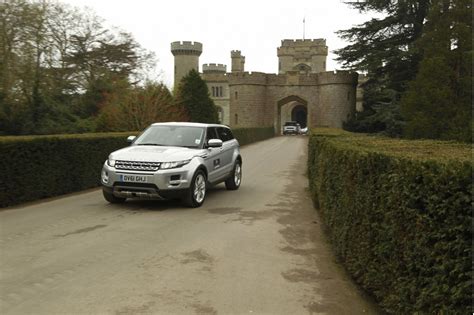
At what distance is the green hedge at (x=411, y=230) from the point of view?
2.85 meters

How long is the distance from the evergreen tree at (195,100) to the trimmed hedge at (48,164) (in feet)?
73.1

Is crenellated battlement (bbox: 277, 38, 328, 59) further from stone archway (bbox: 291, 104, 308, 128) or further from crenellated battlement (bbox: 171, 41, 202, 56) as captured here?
crenellated battlement (bbox: 171, 41, 202, 56)

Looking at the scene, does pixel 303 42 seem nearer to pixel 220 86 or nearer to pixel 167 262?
pixel 220 86

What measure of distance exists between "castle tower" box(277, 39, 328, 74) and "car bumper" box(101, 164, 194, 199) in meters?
71.1

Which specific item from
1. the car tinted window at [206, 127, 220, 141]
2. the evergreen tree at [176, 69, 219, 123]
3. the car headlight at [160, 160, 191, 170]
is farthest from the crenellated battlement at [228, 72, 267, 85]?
A: the car headlight at [160, 160, 191, 170]

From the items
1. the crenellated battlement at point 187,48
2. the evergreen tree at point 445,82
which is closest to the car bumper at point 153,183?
the evergreen tree at point 445,82

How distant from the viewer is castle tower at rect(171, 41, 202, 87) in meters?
70.6

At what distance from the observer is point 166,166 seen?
8.41 m

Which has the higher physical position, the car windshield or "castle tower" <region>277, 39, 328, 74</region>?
"castle tower" <region>277, 39, 328, 74</region>

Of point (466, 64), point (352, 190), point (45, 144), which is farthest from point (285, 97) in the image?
point (352, 190)

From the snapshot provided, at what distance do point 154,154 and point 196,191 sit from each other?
1206mm

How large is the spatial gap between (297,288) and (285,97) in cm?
5378

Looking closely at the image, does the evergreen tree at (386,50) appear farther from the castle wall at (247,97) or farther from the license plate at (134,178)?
the license plate at (134,178)

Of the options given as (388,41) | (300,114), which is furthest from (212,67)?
(388,41)
